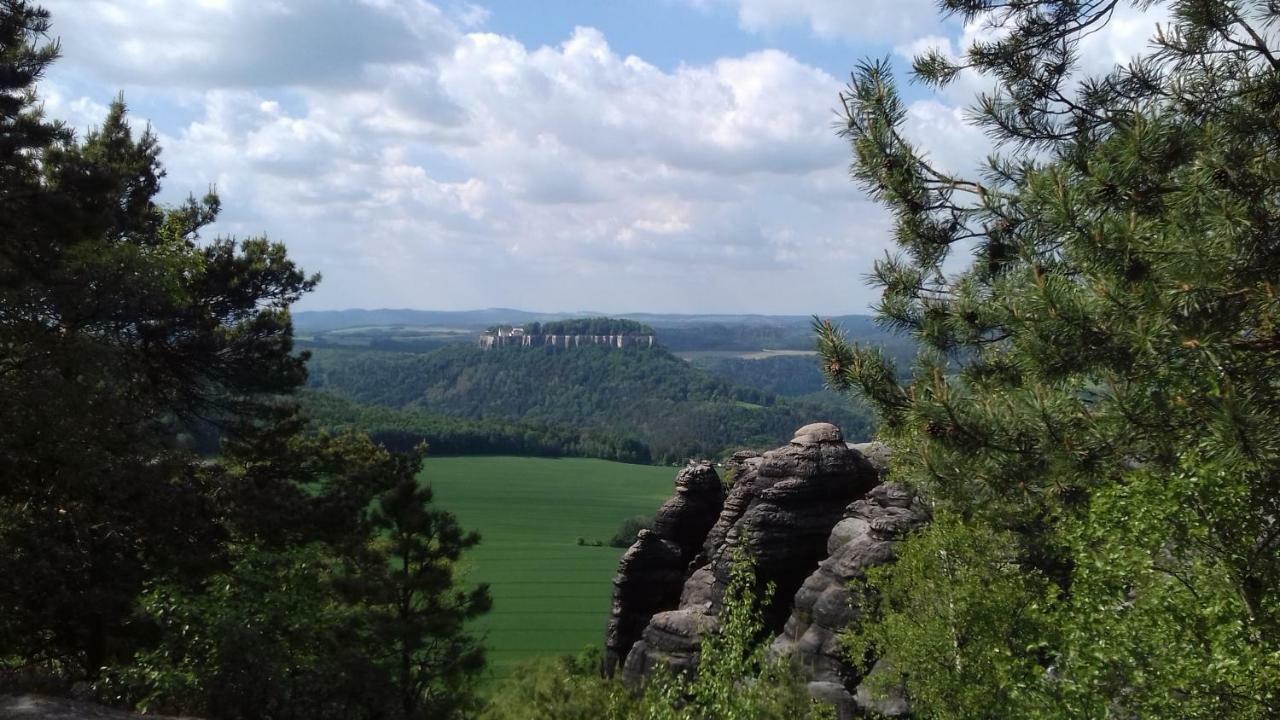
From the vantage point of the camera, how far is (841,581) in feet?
84.2

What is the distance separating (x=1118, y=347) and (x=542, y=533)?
8833 cm

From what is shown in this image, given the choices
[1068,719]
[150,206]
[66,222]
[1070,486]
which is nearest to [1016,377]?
[1070,486]

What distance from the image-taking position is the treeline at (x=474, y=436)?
109062 mm

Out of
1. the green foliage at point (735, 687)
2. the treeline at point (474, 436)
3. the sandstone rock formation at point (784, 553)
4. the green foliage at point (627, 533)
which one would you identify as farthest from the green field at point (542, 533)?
the green foliage at point (735, 687)

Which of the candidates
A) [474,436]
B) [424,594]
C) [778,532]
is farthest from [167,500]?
[474,436]

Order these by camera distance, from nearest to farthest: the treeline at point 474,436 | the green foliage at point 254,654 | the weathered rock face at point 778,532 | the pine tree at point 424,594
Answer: the green foliage at point 254,654, the pine tree at point 424,594, the weathered rock face at point 778,532, the treeline at point 474,436

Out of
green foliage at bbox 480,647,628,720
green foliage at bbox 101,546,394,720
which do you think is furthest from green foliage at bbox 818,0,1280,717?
green foliage at bbox 480,647,628,720

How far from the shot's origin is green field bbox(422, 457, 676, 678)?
194 ft

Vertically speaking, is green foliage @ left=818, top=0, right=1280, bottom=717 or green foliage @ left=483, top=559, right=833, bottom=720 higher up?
green foliage @ left=818, top=0, right=1280, bottom=717

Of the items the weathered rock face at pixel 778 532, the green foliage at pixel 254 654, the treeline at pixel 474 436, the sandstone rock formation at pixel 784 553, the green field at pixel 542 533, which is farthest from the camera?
the treeline at pixel 474 436

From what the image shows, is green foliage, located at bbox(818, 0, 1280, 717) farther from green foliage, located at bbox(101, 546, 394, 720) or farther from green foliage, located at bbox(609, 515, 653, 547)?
green foliage, located at bbox(609, 515, 653, 547)

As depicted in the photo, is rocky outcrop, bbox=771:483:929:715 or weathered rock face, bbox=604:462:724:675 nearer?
rocky outcrop, bbox=771:483:929:715

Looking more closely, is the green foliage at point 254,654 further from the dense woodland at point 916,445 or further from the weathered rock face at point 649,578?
the weathered rock face at point 649,578

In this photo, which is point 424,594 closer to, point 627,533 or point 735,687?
point 735,687
